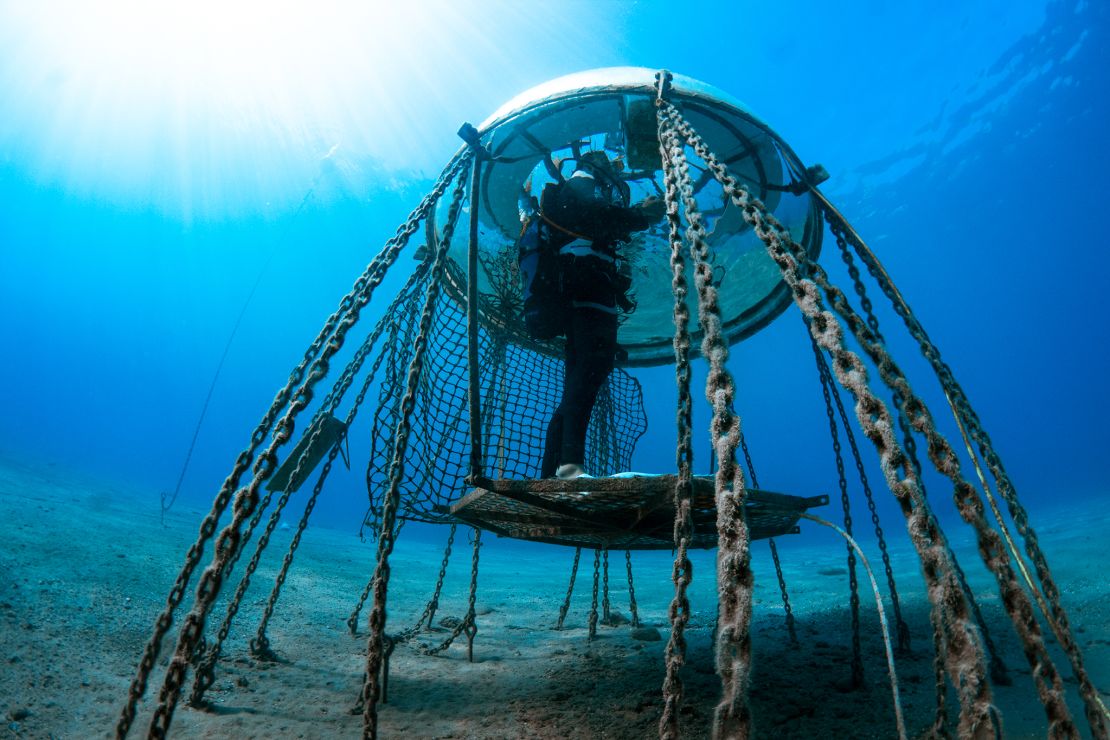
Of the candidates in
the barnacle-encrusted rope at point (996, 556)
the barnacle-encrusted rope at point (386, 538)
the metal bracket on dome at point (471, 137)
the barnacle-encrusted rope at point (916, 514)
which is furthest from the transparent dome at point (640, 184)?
the barnacle-encrusted rope at point (996, 556)

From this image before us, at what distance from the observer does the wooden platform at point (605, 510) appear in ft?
7.77

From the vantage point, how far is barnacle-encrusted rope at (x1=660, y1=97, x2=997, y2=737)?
893 millimetres

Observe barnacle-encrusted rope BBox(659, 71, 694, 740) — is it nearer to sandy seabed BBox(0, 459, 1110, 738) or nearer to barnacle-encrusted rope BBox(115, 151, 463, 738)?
barnacle-encrusted rope BBox(115, 151, 463, 738)

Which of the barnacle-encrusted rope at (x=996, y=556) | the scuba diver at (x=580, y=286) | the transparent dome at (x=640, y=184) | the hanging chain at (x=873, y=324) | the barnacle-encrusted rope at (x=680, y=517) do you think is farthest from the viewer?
the scuba diver at (x=580, y=286)

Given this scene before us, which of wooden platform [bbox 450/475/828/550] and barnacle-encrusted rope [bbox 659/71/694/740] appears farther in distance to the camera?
wooden platform [bbox 450/475/828/550]

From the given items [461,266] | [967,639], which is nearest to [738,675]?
[967,639]

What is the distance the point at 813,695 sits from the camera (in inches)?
128

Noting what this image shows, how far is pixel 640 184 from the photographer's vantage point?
18.2 feet

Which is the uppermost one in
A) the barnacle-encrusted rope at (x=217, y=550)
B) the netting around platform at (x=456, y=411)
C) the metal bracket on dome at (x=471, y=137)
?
the metal bracket on dome at (x=471, y=137)

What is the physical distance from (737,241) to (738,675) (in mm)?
4690

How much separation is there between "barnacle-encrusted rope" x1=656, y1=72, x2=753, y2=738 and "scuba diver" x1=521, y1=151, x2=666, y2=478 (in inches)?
75.4

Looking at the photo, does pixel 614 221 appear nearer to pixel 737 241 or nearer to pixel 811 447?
pixel 737 241

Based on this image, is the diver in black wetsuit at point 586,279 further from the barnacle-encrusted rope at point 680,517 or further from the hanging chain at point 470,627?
the barnacle-encrusted rope at point 680,517

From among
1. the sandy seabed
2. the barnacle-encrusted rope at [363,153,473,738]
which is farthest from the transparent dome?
the sandy seabed
